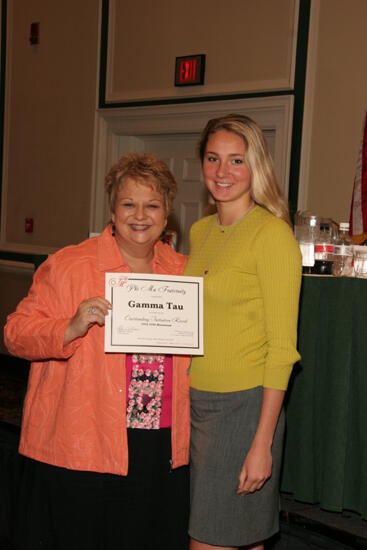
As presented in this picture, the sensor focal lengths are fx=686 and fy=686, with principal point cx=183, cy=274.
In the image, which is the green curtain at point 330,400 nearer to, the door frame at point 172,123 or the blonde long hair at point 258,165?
the blonde long hair at point 258,165

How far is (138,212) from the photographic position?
2115 mm

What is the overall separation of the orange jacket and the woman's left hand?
0.85ft

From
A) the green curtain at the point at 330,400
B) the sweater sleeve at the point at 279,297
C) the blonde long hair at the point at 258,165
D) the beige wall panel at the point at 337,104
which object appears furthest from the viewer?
the beige wall panel at the point at 337,104

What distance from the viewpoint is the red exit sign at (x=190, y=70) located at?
5.26 metres

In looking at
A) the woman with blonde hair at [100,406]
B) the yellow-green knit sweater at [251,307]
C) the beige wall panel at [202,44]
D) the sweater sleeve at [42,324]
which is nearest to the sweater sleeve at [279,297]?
the yellow-green knit sweater at [251,307]

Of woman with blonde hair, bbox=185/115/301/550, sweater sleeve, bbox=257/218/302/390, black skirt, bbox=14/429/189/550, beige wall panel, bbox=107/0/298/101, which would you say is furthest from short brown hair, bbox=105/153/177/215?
beige wall panel, bbox=107/0/298/101

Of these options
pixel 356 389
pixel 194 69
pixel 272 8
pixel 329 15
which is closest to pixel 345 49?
pixel 329 15

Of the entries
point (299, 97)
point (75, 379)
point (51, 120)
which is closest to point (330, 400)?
point (75, 379)

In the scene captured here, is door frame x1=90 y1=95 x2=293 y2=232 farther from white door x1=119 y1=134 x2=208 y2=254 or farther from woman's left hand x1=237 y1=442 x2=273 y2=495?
woman's left hand x1=237 y1=442 x2=273 y2=495

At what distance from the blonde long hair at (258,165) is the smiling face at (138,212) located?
0.29 metres

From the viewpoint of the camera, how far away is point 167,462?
2178 millimetres

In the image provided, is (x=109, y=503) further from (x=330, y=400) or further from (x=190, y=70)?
(x=190, y=70)

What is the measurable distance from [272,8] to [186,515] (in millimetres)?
3803

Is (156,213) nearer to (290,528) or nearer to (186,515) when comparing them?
(186,515)
